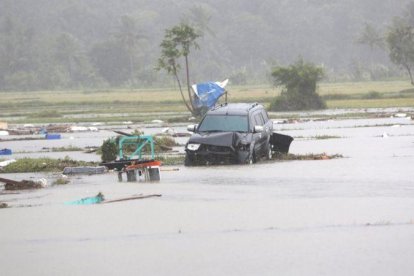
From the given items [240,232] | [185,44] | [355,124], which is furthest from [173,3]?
[240,232]

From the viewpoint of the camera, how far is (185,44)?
5922cm

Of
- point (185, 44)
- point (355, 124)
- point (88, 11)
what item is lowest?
point (355, 124)

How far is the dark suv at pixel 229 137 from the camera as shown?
25688mm

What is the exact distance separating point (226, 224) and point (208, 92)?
36.9 metres

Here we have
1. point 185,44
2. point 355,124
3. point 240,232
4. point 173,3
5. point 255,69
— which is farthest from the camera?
point 173,3

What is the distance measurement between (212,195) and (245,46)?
145m

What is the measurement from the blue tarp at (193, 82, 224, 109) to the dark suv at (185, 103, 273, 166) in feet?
79.3

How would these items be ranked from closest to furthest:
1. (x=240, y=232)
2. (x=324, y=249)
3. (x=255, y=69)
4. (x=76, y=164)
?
(x=324, y=249) < (x=240, y=232) < (x=76, y=164) < (x=255, y=69)

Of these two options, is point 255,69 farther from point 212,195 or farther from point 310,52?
point 212,195

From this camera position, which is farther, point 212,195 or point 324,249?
point 212,195

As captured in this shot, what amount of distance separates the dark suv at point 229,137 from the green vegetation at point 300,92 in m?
38.8

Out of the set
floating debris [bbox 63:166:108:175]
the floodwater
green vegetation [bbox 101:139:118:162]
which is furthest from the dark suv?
floating debris [bbox 63:166:108:175]

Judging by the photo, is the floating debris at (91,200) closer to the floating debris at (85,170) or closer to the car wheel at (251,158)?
the floating debris at (85,170)

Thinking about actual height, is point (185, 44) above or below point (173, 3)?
below
